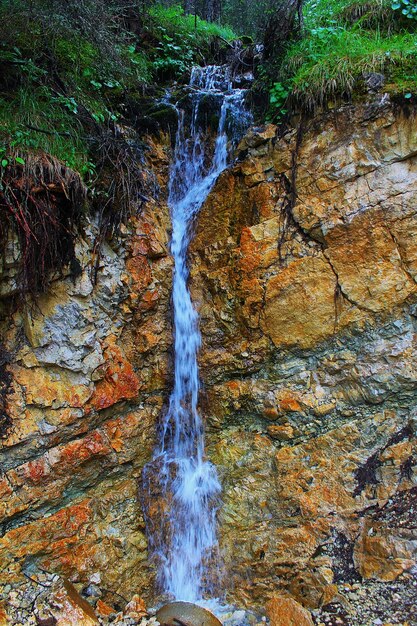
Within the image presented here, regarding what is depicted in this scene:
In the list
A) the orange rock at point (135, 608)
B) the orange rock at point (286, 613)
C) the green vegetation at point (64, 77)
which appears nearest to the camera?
the orange rock at point (286, 613)

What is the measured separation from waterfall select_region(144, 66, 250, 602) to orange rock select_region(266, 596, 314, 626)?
2.37 ft

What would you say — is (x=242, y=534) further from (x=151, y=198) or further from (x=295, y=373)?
(x=151, y=198)

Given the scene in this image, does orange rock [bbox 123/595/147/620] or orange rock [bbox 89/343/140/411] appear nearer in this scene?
orange rock [bbox 123/595/147/620]

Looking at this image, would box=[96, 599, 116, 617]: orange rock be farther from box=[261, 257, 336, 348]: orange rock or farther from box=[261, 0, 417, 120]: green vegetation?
box=[261, 0, 417, 120]: green vegetation

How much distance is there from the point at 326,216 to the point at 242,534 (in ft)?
10.6

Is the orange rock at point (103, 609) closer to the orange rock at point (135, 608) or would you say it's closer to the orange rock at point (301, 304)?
the orange rock at point (135, 608)

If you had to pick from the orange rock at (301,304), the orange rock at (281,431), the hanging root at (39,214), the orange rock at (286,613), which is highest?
the hanging root at (39,214)

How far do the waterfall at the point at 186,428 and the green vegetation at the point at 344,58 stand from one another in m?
0.65

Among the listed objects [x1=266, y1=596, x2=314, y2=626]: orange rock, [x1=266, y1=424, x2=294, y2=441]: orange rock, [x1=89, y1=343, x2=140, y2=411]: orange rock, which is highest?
[x1=89, y1=343, x2=140, y2=411]: orange rock

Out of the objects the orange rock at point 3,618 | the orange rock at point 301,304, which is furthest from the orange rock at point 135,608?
the orange rock at point 301,304

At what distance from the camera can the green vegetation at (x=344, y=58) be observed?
3881 millimetres

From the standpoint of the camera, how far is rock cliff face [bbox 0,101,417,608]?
3.44 meters

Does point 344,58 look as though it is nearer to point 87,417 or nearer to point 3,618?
point 87,417

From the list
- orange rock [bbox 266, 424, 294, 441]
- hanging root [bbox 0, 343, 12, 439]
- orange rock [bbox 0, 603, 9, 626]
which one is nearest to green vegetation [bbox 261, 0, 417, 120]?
orange rock [bbox 266, 424, 294, 441]
